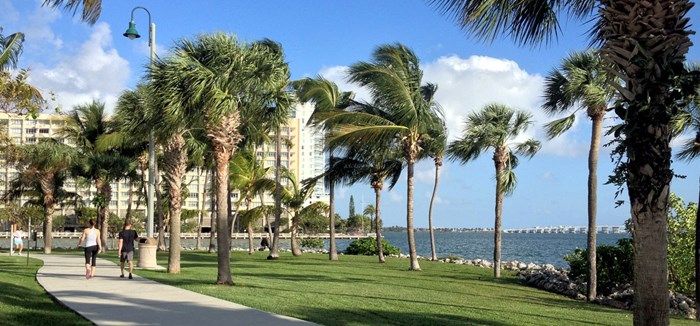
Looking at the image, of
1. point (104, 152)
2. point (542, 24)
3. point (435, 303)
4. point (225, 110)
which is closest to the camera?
point (542, 24)

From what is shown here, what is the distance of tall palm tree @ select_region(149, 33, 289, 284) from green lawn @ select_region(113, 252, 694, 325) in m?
2.23

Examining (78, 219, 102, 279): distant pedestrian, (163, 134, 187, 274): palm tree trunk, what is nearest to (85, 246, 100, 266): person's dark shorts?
(78, 219, 102, 279): distant pedestrian

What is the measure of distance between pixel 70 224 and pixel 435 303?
12368 centimetres

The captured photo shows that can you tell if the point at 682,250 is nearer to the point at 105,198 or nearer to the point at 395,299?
the point at 395,299

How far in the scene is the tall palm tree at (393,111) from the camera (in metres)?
25.8

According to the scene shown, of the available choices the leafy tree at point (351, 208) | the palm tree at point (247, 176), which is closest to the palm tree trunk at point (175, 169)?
the palm tree at point (247, 176)

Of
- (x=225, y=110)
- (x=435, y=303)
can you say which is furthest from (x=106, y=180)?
(x=435, y=303)

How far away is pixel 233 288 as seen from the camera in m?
16.2

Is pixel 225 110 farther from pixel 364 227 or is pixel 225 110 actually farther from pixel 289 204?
pixel 364 227

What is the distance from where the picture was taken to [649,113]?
759cm

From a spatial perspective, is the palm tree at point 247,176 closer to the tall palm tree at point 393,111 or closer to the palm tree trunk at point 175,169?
the tall palm tree at point 393,111

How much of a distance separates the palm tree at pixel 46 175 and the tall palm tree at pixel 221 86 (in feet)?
66.1

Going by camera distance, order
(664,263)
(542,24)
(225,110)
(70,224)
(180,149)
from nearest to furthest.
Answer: (664,263) → (542,24) → (225,110) → (180,149) → (70,224)

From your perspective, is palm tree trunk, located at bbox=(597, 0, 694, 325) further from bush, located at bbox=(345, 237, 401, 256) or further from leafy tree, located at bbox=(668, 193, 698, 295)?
bush, located at bbox=(345, 237, 401, 256)
